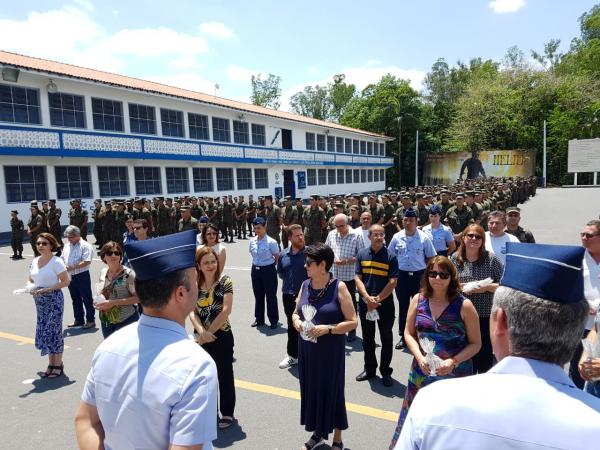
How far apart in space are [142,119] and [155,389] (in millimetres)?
23805

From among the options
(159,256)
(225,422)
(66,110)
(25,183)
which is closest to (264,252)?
(225,422)

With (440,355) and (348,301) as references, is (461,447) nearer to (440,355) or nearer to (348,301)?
(440,355)

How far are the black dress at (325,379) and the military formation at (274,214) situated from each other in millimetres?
6607

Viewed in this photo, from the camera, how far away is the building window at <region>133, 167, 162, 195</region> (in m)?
22.5

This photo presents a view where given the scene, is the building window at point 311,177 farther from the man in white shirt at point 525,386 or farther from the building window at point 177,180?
the man in white shirt at point 525,386

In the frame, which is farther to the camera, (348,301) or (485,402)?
(348,301)

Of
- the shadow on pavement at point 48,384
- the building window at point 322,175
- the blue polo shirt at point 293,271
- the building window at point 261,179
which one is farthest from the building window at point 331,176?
the shadow on pavement at point 48,384

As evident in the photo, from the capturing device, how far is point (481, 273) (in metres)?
4.35

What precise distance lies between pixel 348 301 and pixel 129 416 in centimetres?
230

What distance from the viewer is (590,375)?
2.60 m

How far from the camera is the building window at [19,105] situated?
16.9m

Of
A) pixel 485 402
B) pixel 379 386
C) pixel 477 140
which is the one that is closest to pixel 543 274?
pixel 485 402

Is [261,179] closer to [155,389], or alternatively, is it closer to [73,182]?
[73,182]

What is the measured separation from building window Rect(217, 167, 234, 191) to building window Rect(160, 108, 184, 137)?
12.9 ft
